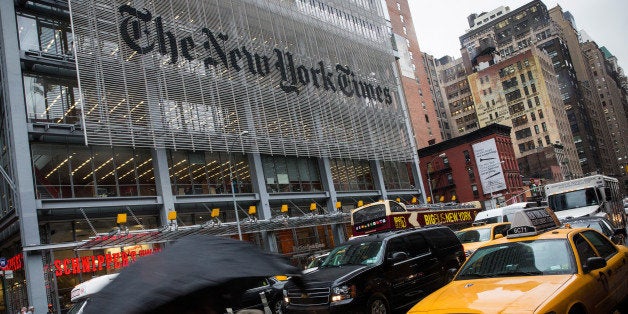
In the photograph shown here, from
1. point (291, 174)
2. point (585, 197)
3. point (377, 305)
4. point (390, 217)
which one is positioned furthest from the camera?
point (291, 174)

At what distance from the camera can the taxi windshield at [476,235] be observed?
15823 mm

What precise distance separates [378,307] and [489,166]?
214 feet

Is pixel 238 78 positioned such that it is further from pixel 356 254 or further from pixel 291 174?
pixel 356 254

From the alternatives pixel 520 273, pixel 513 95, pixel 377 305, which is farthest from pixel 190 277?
pixel 513 95

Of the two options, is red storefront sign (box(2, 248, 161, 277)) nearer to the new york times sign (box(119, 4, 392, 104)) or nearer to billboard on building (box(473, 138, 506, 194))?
the new york times sign (box(119, 4, 392, 104))

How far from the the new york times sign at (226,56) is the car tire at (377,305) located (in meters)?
21.8

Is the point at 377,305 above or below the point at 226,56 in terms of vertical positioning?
below

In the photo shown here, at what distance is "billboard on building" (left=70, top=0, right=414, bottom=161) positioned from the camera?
25.5 m

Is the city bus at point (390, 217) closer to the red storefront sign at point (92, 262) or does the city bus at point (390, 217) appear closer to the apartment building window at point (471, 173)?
the red storefront sign at point (92, 262)

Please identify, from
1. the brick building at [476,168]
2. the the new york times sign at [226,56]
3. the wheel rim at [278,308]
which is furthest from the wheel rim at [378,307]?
the brick building at [476,168]

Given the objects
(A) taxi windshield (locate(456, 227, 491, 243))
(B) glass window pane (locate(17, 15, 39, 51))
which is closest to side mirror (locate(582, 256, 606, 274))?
(A) taxi windshield (locate(456, 227, 491, 243))

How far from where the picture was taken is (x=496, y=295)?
19.5 feet

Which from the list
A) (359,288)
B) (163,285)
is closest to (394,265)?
(359,288)

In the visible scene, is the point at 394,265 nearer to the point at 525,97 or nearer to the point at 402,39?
the point at 402,39
